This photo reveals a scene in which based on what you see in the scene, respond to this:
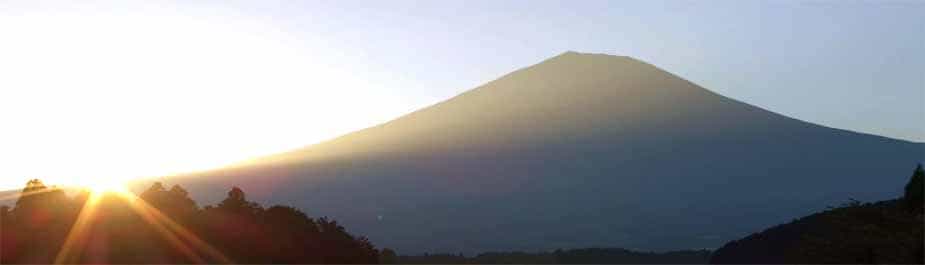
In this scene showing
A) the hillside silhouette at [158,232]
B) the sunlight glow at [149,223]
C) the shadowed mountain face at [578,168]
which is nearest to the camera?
the sunlight glow at [149,223]

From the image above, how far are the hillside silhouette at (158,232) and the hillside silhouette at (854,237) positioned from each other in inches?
432

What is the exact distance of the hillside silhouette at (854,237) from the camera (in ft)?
80.4

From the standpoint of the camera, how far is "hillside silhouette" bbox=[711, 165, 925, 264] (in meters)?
24.5

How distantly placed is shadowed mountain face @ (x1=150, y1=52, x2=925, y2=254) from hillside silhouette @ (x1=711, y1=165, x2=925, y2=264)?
5483 centimetres

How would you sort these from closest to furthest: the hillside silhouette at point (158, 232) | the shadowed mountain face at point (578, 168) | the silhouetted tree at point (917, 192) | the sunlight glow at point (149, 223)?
the sunlight glow at point (149, 223) → the hillside silhouette at point (158, 232) → the silhouetted tree at point (917, 192) → the shadowed mountain face at point (578, 168)

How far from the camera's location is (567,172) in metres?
119

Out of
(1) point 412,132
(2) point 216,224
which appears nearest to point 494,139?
(1) point 412,132

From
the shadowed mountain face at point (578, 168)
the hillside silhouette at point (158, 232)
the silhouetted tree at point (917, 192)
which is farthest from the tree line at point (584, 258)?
the shadowed mountain face at point (578, 168)

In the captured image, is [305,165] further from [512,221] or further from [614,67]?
[614,67]

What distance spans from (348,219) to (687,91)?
49.9 meters

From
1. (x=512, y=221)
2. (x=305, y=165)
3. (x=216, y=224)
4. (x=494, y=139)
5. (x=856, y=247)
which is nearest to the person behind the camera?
(x=856, y=247)

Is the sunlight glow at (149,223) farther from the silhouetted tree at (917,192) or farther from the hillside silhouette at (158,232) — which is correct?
the silhouetted tree at (917,192)

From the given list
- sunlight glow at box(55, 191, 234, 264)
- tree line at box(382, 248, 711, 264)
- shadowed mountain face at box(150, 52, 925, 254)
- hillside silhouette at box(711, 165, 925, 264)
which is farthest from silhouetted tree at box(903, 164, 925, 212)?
shadowed mountain face at box(150, 52, 925, 254)

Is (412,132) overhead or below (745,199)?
overhead
